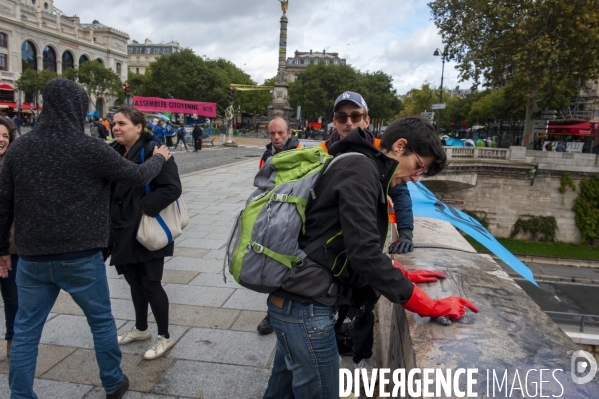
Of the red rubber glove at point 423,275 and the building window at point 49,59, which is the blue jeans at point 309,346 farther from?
the building window at point 49,59

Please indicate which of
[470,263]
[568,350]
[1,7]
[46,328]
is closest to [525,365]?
[568,350]

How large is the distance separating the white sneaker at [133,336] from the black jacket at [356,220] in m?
2.10

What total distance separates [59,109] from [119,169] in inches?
16.8

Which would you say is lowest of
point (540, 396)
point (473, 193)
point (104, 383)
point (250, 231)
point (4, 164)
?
point (473, 193)

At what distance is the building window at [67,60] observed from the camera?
60.9m

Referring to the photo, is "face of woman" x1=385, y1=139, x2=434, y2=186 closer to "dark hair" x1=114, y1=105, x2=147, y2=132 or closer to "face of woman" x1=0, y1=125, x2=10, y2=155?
"dark hair" x1=114, y1=105, x2=147, y2=132

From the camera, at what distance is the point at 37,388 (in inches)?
110

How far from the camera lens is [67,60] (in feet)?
202

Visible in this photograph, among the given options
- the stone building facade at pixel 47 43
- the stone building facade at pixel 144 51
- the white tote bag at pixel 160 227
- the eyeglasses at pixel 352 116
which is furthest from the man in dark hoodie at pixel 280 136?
the stone building facade at pixel 144 51

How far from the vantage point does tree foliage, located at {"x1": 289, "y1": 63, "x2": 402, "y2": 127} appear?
5547 centimetres

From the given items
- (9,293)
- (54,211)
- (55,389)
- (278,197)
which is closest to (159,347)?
(55,389)

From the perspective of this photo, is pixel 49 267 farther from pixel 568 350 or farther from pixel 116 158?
pixel 568 350

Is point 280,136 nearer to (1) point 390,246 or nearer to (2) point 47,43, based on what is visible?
(1) point 390,246

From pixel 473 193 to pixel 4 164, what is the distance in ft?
87.7
